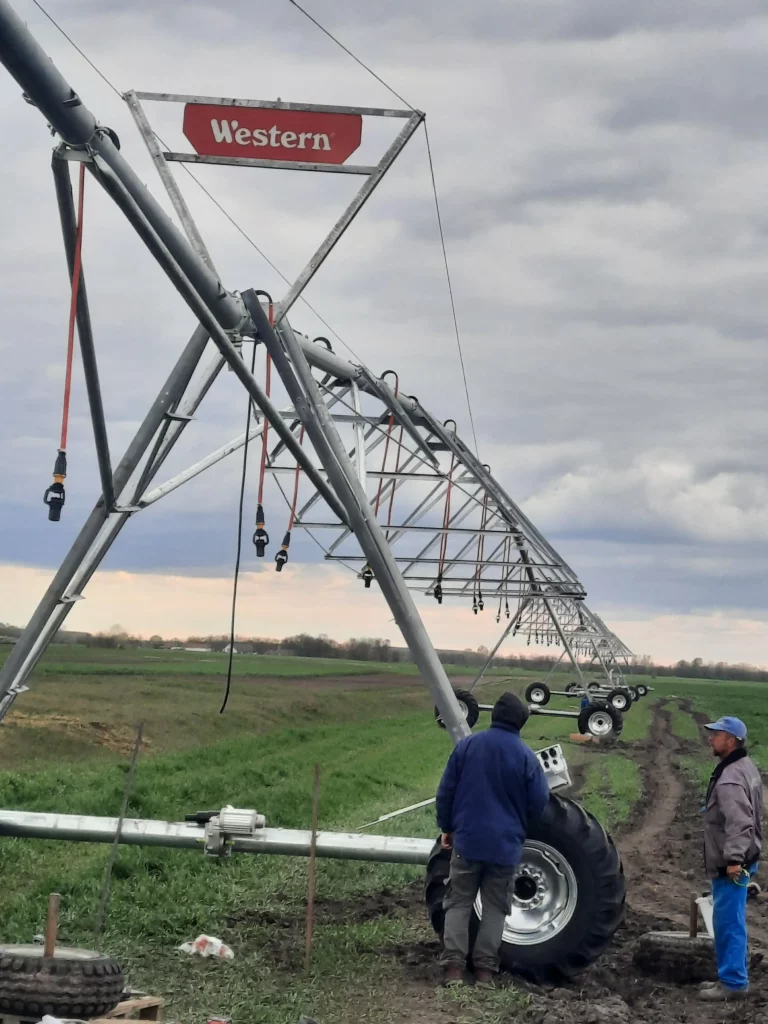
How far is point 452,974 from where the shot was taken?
23.9 ft

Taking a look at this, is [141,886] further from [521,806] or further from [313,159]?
[313,159]

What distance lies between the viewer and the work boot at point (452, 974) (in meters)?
7.23

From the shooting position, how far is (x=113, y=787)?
51.8 feet

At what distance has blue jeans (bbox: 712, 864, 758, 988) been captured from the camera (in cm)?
737

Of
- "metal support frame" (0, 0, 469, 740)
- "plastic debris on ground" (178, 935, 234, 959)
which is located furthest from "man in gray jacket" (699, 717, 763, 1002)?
"plastic debris on ground" (178, 935, 234, 959)

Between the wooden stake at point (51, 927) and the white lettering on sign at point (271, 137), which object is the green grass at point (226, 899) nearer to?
the wooden stake at point (51, 927)

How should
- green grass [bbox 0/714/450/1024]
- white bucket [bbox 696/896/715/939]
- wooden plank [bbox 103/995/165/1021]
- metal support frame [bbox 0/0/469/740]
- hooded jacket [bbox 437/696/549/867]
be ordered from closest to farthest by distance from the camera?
1. wooden plank [bbox 103/995/165/1021]
2. metal support frame [bbox 0/0/469/740]
3. green grass [bbox 0/714/450/1024]
4. hooded jacket [bbox 437/696/549/867]
5. white bucket [bbox 696/896/715/939]

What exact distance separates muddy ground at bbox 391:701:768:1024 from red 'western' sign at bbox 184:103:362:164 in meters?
4.49

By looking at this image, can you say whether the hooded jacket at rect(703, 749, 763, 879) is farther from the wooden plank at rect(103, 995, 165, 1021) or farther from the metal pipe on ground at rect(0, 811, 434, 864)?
the wooden plank at rect(103, 995, 165, 1021)

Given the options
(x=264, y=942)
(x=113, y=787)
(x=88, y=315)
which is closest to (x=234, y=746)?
(x=113, y=787)

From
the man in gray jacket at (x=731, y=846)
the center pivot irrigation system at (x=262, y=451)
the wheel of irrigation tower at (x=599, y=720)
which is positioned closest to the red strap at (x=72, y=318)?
the center pivot irrigation system at (x=262, y=451)

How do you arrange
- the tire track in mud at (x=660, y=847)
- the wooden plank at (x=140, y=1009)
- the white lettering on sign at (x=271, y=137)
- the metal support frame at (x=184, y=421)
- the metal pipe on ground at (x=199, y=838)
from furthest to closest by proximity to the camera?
1. the tire track in mud at (x=660, y=847)
2. the metal pipe on ground at (x=199, y=838)
3. the white lettering on sign at (x=271, y=137)
4. the metal support frame at (x=184, y=421)
5. the wooden plank at (x=140, y=1009)

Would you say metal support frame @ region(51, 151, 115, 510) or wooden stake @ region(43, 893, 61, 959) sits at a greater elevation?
metal support frame @ region(51, 151, 115, 510)

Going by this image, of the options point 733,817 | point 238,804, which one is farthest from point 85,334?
point 238,804
